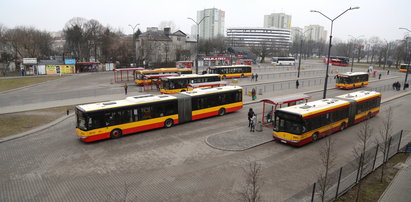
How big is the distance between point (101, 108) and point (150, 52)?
56647 millimetres

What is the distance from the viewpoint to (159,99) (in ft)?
65.0

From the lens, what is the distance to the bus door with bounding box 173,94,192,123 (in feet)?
68.2

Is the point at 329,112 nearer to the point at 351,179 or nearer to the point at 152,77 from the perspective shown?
the point at 351,179

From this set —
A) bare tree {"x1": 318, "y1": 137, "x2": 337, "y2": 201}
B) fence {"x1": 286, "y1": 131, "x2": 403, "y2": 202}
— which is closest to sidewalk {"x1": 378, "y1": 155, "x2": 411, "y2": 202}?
fence {"x1": 286, "y1": 131, "x2": 403, "y2": 202}

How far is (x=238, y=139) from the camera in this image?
1745 cm

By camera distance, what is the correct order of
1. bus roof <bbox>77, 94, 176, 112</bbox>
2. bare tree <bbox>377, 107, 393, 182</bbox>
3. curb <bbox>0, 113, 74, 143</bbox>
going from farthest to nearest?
curb <bbox>0, 113, 74, 143</bbox>
bus roof <bbox>77, 94, 176, 112</bbox>
bare tree <bbox>377, 107, 393, 182</bbox>

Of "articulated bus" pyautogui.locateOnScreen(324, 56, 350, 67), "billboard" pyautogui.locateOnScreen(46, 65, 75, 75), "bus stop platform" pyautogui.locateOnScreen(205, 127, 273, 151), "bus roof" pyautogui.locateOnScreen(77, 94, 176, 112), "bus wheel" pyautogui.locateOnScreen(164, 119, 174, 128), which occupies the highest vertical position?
"articulated bus" pyautogui.locateOnScreen(324, 56, 350, 67)

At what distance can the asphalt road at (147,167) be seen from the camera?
11031 mm

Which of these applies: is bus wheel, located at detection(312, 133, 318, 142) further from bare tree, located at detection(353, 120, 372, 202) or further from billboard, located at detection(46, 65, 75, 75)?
billboard, located at detection(46, 65, 75, 75)

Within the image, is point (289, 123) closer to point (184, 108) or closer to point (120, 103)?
point (184, 108)

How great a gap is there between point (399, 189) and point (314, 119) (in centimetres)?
604

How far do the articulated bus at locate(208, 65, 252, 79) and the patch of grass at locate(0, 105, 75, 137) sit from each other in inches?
1176

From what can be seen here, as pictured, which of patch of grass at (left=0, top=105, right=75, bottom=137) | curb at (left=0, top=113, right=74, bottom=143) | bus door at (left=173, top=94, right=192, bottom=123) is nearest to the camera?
curb at (left=0, top=113, right=74, bottom=143)

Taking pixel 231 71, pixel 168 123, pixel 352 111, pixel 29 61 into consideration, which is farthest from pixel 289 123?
pixel 29 61
